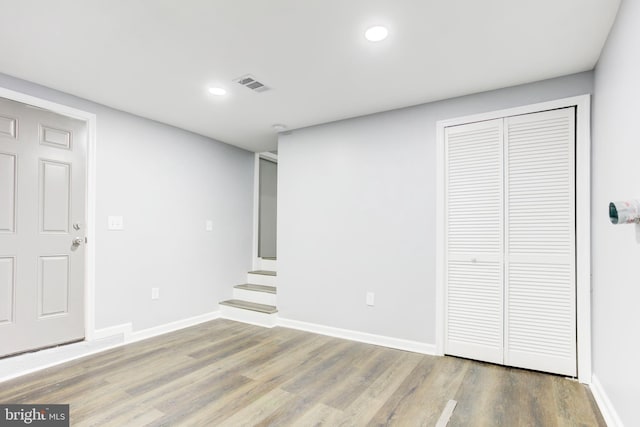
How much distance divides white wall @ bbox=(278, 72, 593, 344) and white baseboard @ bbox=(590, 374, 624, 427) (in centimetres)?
111

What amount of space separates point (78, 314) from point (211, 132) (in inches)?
90.5

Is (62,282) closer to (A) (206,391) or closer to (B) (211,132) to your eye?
(A) (206,391)

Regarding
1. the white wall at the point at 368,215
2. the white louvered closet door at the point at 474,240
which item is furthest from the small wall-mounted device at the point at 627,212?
the white wall at the point at 368,215

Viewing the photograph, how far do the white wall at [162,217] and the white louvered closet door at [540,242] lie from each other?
3.26m

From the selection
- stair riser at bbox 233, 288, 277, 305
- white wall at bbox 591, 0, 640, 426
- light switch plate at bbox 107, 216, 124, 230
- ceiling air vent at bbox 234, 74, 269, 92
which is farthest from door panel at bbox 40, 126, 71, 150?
white wall at bbox 591, 0, 640, 426

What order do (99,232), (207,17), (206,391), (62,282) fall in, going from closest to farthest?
1. (207,17)
2. (206,391)
3. (62,282)
4. (99,232)

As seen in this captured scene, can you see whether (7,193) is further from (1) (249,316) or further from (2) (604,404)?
(2) (604,404)

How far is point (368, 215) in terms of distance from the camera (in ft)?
11.1

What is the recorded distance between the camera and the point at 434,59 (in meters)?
2.30

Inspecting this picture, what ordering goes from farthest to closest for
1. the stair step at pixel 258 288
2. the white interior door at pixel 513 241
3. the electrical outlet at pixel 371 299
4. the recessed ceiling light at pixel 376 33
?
the stair step at pixel 258 288 → the electrical outlet at pixel 371 299 → the white interior door at pixel 513 241 → the recessed ceiling light at pixel 376 33

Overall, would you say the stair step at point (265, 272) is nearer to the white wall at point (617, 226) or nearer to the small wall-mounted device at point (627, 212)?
the white wall at point (617, 226)

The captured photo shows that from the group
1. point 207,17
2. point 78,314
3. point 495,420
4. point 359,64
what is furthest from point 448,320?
point 78,314

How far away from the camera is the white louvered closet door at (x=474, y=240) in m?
2.75

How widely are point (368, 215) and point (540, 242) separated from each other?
1.46 meters
